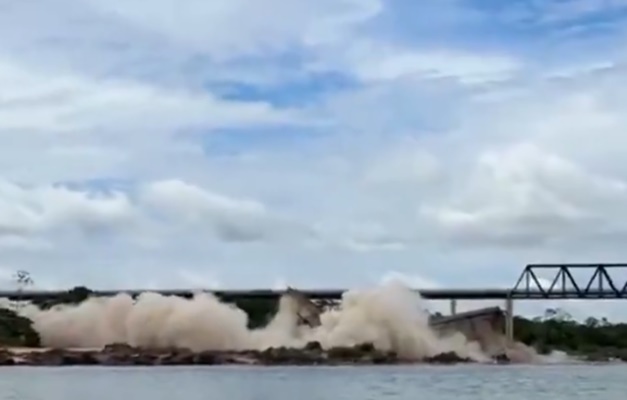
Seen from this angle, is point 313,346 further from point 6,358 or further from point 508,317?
point 6,358

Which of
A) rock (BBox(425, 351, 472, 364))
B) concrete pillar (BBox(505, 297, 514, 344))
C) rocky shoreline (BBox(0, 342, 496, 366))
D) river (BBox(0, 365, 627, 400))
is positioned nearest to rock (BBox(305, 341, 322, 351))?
rocky shoreline (BBox(0, 342, 496, 366))

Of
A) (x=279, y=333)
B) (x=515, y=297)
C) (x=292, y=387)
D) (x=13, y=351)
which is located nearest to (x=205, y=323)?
(x=279, y=333)

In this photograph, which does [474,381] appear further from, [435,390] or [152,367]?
[152,367]

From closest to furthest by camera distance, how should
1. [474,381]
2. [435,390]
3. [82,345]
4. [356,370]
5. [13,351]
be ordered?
[435,390], [474,381], [356,370], [13,351], [82,345]

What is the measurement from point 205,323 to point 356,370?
4225 cm

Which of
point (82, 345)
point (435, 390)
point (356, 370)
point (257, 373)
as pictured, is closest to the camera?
point (435, 390)

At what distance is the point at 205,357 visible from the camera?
592 ft

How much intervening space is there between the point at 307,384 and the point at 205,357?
66.4m

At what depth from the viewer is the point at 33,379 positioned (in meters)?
127

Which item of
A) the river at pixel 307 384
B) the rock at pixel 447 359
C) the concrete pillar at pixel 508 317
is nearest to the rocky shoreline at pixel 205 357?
the rock at pixel 447 359

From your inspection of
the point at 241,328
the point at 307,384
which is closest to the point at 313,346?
the point at 241,328

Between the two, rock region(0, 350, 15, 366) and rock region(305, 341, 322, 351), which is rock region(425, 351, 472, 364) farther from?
rock region(0, 350, 15, 366)

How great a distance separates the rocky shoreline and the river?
1805 cm

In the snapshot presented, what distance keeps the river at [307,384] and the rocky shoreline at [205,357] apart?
1805 cm
